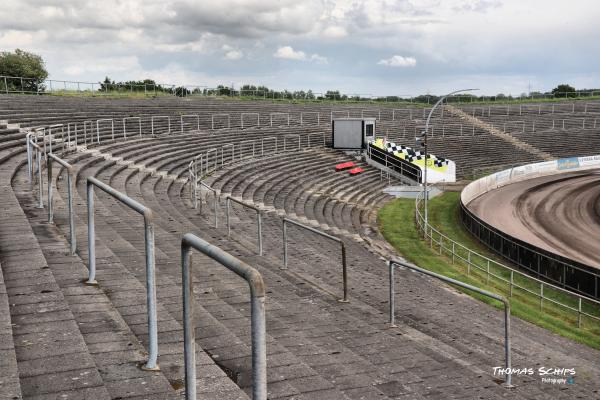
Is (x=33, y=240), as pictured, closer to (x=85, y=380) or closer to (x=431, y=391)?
(x=85, y=380)

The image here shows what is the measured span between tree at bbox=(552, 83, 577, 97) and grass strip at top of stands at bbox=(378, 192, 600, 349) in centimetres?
5366

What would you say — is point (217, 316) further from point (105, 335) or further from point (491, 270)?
point (491, 270)

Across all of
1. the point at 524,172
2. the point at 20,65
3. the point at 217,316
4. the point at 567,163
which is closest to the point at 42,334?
the point at 217,316

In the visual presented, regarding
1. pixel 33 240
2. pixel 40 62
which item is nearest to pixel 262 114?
pixel 40 62

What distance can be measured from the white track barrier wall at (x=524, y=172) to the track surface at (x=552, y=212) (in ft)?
1.73

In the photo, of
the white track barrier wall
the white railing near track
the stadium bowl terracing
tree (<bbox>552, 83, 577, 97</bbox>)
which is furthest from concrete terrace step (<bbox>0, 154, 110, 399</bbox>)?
tree (<bbox>552, 83, 577, 97</bbox>)

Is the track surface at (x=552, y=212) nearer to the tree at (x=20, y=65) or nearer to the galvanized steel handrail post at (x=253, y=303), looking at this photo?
the galvanized steel handrail post at (x=253, y=303)

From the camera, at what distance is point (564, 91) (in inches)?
3150

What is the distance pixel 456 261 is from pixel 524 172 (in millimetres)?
22615

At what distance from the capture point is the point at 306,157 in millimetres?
33781

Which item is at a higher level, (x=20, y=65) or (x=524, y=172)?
(x=20, y=65)

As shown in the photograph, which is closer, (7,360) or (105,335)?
(7,360)

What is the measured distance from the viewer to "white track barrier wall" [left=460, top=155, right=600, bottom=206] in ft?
103

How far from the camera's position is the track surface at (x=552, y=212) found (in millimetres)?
21344
